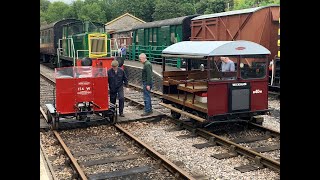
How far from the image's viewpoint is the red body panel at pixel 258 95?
8.59 m

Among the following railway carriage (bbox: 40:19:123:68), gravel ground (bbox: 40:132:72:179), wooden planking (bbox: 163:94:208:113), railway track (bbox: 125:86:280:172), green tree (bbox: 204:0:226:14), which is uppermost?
green tree (bbox: 204:0:226:14)

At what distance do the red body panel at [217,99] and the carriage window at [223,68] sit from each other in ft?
0.58

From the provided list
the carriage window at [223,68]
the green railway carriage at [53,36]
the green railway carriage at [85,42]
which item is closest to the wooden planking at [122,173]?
the carriage window at [223,68]

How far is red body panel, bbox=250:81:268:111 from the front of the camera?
8586 mm

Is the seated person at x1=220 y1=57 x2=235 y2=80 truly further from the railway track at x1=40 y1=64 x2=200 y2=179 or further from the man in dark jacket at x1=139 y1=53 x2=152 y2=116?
the man in dark jacket at x1=139 y1=53 x2=152 y2=116

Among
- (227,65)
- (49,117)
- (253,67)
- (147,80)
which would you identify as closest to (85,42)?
(147,80)

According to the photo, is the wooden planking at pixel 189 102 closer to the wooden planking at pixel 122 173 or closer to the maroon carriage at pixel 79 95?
the maroon carriage at pixel 79 95

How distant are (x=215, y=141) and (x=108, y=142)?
2.33 metres

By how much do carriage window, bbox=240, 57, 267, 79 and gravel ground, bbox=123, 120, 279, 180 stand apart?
1805 mm

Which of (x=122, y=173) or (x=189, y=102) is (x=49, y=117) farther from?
(x=122, y=173)

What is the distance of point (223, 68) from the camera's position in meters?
8.49

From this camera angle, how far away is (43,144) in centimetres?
822

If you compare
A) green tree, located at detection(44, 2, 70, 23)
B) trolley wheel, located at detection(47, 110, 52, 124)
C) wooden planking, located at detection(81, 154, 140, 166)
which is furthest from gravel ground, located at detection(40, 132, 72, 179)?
green tree, located at detection(44, 2, 70, 23)

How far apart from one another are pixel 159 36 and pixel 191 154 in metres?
17.2
